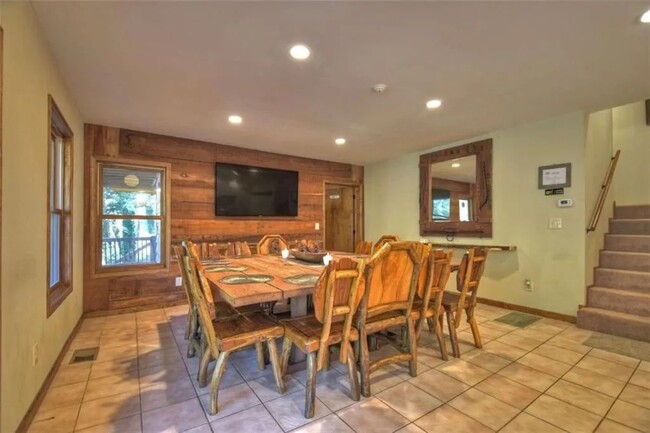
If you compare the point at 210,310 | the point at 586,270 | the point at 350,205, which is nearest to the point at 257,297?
the point at 210,310

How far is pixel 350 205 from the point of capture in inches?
250

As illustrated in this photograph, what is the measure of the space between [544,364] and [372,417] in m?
1.62

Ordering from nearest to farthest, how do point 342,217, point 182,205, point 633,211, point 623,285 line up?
point 623,285, point 633,211, point 182,205, point 342,217

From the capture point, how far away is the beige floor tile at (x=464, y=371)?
83.9 inches

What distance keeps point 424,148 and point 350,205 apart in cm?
204

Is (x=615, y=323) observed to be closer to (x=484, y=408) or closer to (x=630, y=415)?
(x=630, y=415)

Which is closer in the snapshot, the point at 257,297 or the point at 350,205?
the point at 257,297

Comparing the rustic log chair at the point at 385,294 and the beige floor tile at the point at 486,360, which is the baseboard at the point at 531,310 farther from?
the rustic log chair at the point at 385,294

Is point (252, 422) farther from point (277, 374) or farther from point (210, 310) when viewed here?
point (210, 310)

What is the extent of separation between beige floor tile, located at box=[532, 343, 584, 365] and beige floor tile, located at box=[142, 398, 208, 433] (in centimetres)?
273

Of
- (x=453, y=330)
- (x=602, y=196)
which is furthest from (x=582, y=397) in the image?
(x=602, y=196)

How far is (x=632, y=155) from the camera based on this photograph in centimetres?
434

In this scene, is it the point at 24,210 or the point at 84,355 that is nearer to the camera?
the point at 24,210

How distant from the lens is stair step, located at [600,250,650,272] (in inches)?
132
